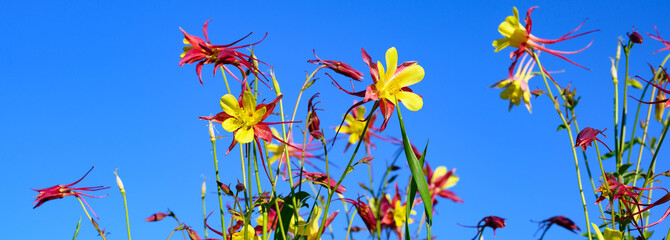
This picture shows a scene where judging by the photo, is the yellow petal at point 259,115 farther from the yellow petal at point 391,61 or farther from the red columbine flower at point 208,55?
the yellow petal at point 391,61

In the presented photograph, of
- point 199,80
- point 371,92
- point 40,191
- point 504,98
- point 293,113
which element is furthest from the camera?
point 504,98

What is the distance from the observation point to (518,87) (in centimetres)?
319

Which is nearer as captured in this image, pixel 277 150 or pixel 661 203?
pixel 661 203

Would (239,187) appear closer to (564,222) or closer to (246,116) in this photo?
(246,116)

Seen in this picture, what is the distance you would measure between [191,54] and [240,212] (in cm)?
54

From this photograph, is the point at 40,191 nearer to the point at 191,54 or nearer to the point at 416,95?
the point at 191,54

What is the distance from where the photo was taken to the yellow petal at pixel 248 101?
1.88m

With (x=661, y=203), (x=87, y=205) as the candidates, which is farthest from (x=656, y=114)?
(x=87, y=205)

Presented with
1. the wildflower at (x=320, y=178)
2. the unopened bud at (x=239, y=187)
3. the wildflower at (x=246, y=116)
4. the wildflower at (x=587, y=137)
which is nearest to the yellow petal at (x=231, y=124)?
the wildflower at (x=246, y=116)

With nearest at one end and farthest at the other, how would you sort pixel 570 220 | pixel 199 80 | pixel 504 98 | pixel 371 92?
pixel 371 92 < pixel 199 80 < pixel 570 220 < pixel 504 98

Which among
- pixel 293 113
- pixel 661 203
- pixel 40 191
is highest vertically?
pixel 293 113

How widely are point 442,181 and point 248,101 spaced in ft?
5.55

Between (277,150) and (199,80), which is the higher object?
(277,150)

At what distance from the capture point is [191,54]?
6.25 feet
